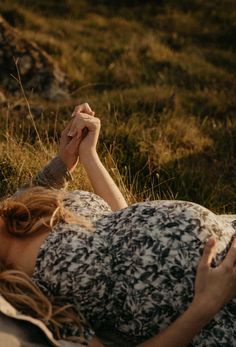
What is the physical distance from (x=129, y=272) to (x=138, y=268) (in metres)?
0.05

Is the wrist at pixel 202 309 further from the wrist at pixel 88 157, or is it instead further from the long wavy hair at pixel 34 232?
the wrist at pixel 88 157

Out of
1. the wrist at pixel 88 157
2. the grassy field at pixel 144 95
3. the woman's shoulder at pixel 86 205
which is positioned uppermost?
the woman's shoulder at pixel 86 205

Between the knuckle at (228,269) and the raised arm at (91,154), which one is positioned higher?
the knuckle at (228,269)

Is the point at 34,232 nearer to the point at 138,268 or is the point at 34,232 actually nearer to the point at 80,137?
the point at 138,268

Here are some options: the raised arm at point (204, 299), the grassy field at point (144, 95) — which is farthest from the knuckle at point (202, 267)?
the grassy field at point (144, 95)

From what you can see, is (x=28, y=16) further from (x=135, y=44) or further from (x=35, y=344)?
(x=35, y=344)

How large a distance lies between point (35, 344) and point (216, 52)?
853 cm

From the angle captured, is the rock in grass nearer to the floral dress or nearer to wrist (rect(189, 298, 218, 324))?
the floral dress

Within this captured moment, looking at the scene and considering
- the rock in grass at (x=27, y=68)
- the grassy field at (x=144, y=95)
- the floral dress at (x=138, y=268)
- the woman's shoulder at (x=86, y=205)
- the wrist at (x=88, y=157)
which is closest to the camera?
the floral dress at (x=138, y=268)

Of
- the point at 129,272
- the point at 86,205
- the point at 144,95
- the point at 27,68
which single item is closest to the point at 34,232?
the point at 86,205

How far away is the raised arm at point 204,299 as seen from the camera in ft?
6.89

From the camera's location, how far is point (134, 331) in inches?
90.5

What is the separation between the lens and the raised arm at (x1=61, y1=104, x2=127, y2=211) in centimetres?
296

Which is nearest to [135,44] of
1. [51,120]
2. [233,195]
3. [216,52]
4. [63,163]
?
[216,52]
